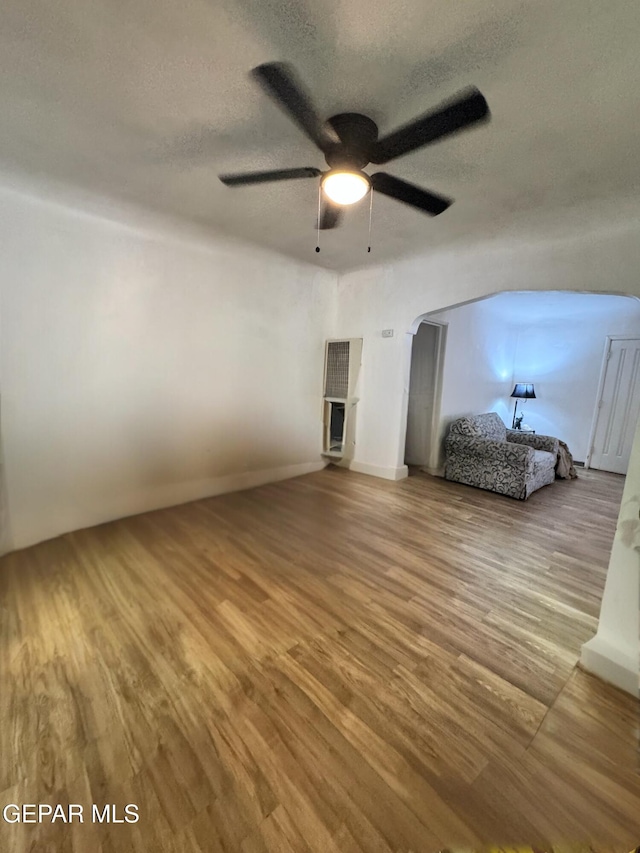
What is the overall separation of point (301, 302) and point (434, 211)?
222 centimetres

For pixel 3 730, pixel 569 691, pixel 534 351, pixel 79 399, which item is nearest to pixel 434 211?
pixel 569 691

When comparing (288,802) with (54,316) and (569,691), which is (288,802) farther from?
(54,316)

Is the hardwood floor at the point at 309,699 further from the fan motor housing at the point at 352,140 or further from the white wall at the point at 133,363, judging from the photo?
the fan motor housing at the point at 352,140

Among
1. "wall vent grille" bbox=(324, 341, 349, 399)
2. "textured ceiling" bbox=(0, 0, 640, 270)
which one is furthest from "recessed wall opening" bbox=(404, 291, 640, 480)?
"textured ceiling" bbox=(0, 0, 640, 270)

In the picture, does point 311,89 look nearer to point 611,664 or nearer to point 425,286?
point 425,286

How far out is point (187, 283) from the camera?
324cm

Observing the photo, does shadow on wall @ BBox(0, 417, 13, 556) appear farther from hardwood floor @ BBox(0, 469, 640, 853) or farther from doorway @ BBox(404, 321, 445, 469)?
doorway @ BBox(404, 321, 445, 469)

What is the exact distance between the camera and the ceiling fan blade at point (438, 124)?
1.32m

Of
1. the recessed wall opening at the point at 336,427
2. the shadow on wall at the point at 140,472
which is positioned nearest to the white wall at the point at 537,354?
the recessed wall opening at the point at 336,427

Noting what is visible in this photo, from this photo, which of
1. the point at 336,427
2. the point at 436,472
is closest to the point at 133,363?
the point at 336,427

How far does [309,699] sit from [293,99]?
8.40ft

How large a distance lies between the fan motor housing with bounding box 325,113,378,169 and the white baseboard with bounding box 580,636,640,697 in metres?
2.59

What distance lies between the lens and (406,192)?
1.96 m

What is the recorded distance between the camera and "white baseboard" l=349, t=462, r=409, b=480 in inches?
170
